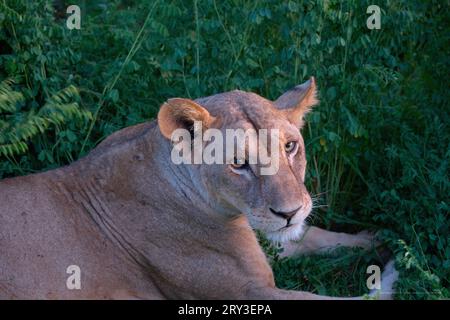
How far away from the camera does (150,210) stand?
17.8 ft

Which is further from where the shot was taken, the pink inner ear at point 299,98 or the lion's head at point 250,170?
the pink inner ear at point 299,98

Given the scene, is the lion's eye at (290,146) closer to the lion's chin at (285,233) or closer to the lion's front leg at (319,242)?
the lion's chin at (285,233)

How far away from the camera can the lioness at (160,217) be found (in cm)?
512

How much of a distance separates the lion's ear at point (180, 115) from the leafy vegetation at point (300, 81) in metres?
1.19

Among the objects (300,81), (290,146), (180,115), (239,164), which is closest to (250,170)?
(239,164)

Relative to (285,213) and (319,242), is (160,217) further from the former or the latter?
(319,242)

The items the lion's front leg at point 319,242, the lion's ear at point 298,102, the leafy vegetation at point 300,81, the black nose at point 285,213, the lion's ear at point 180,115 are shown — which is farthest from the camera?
the lion's front leg at point 319,242

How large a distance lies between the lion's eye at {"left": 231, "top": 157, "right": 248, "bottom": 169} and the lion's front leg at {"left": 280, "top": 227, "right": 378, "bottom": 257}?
1.74m

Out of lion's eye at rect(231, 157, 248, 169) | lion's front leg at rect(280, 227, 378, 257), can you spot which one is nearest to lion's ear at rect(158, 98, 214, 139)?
lion's eye at rect(231, 157, 248, 169)

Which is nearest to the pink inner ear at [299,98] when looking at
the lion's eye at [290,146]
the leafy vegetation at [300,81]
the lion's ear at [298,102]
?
the lion's ear at [298,102]

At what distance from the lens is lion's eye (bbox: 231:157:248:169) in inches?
199

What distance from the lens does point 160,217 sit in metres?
5.42

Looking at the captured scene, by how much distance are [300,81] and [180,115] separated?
180 cm

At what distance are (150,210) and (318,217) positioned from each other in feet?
6.31
